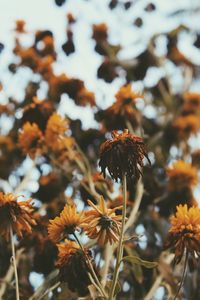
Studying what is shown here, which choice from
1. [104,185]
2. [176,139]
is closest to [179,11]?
[176,139]

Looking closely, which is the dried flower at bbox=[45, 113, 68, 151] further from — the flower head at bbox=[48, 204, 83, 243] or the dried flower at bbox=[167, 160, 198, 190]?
the flower head at bbox=[48, 204, 83, 243]

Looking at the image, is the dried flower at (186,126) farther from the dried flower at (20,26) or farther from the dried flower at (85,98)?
the dried flower at (20,26)

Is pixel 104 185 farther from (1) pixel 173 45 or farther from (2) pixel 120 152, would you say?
(1) pixel 173 45

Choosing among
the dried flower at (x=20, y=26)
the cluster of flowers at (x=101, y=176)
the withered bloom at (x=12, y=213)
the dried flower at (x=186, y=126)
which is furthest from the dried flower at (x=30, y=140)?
the dried flower at (x=20, y=26)

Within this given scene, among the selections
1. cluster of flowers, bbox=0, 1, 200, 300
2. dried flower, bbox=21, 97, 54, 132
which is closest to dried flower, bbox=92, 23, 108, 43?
cluster of flowers, bbox=0, 1, 200, 300

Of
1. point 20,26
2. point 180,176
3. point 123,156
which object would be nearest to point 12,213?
point 123,156
